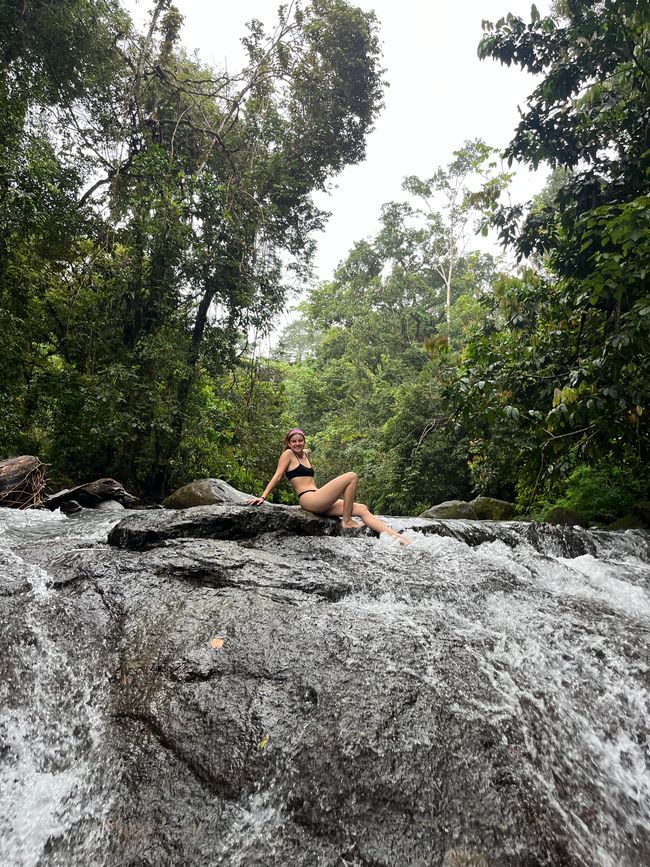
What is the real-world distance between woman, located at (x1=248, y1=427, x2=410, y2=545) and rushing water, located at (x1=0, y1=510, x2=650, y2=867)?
0.83 meters

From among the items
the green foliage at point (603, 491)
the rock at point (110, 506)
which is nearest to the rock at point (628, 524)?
the green foliage at point (603, 491)

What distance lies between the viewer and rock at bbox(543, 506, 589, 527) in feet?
24.7

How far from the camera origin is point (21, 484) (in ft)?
24.3

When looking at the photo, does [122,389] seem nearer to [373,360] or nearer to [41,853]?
[41,853]

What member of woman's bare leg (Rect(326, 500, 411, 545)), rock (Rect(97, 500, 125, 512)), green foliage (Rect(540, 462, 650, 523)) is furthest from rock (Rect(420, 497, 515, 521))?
rock (Rect(97, 500, 125, 512))

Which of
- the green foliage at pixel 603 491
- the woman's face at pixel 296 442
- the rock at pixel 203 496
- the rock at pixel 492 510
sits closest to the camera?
the woman's face at pixel 296 442

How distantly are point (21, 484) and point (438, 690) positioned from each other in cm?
716

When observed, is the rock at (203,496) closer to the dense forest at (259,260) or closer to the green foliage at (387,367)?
the dense forest at (259,260)

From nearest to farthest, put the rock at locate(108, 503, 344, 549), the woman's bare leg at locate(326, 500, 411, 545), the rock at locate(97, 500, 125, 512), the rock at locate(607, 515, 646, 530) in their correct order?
1. the rock at locate(108, 503, 344, 549)
2. the woman's bare leg at locate(326, 500, 411, 545)
3. the rock at locate(607, 515, 646, 530)
4. the rock at locate(97, 500, 125, 512)

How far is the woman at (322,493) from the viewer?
16.1 feet

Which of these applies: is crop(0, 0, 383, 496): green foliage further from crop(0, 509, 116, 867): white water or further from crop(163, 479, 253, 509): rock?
crop(0, 509, 116, 867): white water

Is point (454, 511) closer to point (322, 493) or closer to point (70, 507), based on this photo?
point (322, 493)

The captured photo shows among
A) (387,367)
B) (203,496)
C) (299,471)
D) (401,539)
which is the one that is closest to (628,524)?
(401,539)

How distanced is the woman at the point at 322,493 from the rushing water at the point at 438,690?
A: 2.73ft
